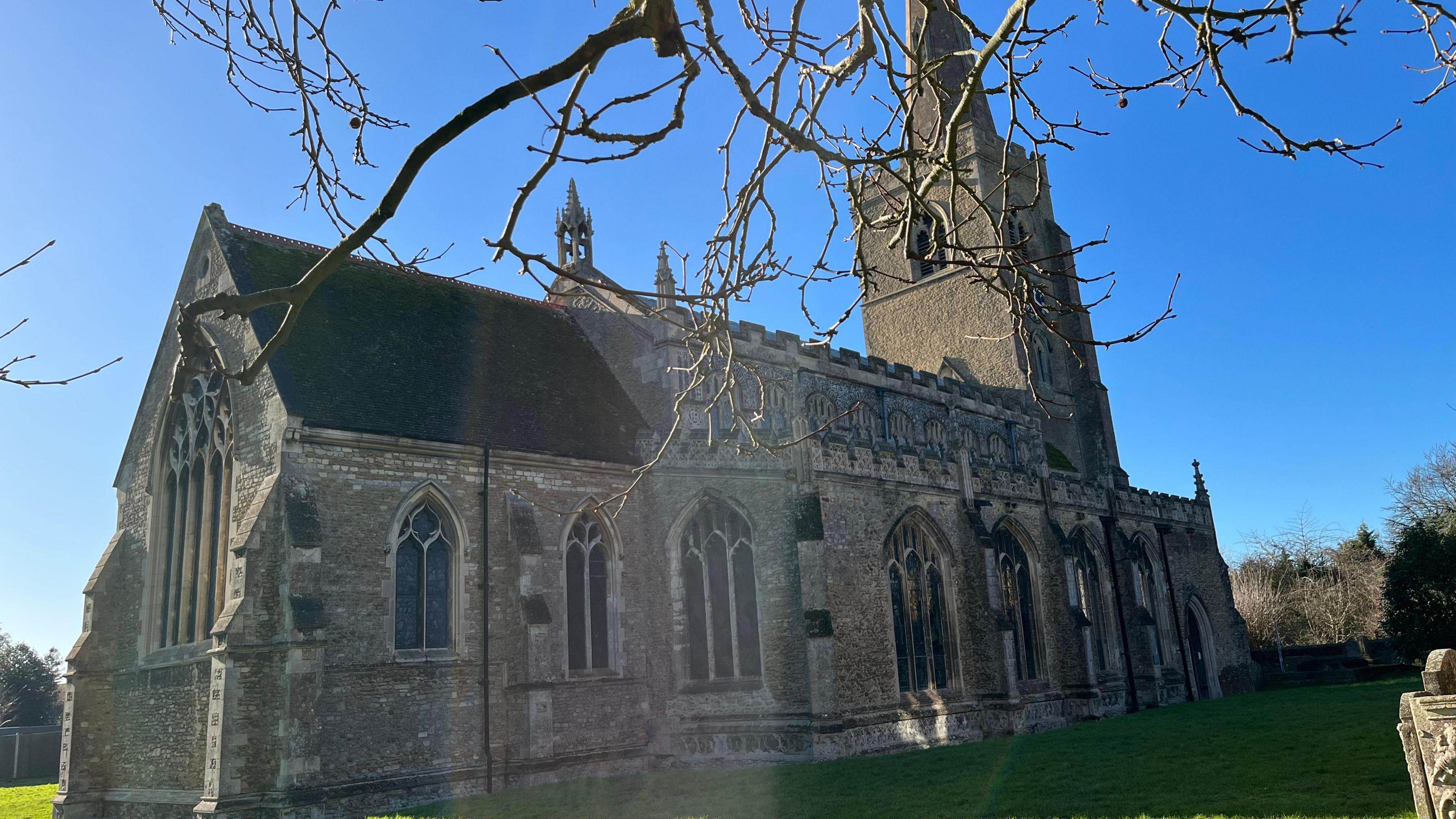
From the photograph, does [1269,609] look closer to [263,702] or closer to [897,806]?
[897,806]

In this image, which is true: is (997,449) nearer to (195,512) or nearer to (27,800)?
(195,512)

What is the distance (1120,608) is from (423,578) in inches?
740

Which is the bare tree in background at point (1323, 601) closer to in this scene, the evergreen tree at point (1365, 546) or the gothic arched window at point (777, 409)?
the evergreen tree at point (1365, 546)

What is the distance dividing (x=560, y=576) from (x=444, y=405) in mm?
3346

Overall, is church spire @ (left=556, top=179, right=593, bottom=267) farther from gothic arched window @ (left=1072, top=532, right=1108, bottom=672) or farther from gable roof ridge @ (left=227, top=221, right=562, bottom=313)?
gothic arched window @ (left=1072, top=532, right=1108, bottom=672)

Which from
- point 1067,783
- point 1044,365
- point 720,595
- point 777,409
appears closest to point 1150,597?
point 1044,365

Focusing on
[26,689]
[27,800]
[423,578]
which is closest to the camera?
[423,578]

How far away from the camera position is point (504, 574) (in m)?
15.6

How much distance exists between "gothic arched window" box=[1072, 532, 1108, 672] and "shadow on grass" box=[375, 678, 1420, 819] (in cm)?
688

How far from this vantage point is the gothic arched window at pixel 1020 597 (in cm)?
2180

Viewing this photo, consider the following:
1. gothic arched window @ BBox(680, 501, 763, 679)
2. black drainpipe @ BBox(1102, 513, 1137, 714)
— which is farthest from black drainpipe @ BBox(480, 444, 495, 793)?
black drainpipe @ BBox(1102, 513, 1137, 714)

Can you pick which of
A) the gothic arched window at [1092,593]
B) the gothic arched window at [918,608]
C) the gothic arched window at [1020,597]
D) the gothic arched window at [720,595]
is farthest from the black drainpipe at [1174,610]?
the gothic arched window at [720,595]

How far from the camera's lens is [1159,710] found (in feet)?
78.2

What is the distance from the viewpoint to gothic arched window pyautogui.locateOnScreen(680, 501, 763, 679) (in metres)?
17.0
